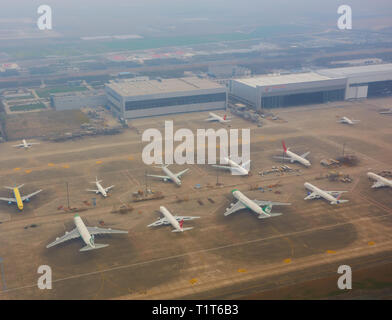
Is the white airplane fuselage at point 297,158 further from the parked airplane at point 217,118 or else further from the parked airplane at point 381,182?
the parked airplane at point 217,118

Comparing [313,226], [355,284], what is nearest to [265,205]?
[313,226]

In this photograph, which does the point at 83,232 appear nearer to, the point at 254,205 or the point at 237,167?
the point at 254,205

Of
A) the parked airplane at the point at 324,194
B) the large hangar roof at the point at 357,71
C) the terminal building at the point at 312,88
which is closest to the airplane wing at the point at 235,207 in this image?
the parked airplane at the point at 324,194

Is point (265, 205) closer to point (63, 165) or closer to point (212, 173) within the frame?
point (212, 173)

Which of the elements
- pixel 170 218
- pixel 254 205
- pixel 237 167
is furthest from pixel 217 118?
pixel 170 218

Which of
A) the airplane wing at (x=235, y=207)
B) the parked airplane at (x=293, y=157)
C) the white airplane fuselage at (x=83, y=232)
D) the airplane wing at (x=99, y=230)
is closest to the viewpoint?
the white airplane fuselage at (x=83, y=232)

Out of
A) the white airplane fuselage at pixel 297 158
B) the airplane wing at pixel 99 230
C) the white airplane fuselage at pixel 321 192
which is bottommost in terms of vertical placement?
the airplane wing at pixel 99 230

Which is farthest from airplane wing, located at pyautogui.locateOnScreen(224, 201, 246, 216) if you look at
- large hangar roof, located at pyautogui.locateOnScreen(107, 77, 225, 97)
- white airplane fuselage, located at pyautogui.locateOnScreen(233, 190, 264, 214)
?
large hangar roof, located at pyautogui.locateOnScreen(107, 77, 225, 97)
